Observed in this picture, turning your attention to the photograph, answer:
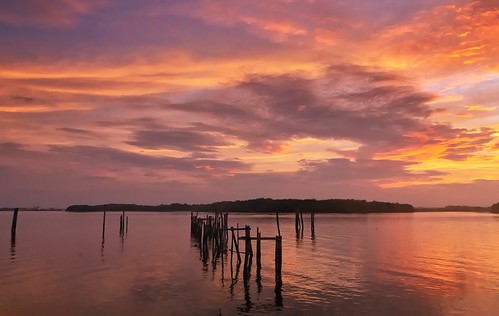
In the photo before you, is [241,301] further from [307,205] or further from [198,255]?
[307,205]

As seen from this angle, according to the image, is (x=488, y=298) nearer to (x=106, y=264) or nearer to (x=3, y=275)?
(x=106, y=264)

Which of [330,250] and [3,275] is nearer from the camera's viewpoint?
[3,275]

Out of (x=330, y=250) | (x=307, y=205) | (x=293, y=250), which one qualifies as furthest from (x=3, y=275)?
(x=307, y=205)

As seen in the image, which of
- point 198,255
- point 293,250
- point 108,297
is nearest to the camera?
point 108,297

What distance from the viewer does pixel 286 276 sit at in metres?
29.4

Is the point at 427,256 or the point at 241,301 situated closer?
the point at 241,301

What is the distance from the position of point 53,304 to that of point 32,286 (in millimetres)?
5428

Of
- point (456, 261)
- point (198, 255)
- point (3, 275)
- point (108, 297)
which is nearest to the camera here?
point (108, 297)

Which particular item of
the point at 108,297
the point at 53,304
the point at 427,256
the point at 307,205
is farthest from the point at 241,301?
the point at 307,205

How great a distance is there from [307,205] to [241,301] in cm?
17257

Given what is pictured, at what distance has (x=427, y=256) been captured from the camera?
42.0m

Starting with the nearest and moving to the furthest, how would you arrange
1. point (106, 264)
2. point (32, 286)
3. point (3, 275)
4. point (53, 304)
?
1. point (53, 304)
2. point (32, 286)
3. point (3, 275)
4. point (106, 264)

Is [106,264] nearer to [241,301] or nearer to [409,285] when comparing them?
[241,301]

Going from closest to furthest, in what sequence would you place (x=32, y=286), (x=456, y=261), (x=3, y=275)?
(x=32, y=286) < (x=3, y=275) < (x=456, y=261)
